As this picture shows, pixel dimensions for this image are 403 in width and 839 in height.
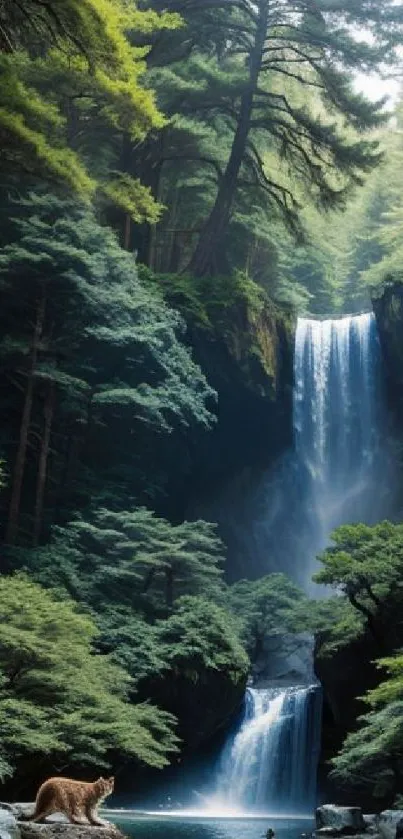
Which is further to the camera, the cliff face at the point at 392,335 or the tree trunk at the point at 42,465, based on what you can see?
the cliff face at the point at 392,335

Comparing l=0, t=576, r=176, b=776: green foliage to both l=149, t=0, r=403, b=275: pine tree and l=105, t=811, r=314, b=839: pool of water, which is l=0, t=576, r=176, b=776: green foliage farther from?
l=149, t=0, r=403, b=275: pine tree

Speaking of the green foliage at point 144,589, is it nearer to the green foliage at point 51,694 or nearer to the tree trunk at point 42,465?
the tree trunk at point 42,465

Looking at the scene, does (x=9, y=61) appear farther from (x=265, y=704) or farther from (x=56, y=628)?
(x=265, y=704)

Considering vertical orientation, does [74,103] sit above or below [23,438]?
above

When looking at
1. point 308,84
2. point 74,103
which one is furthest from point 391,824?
point 308,84

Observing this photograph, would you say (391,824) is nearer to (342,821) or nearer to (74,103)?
(342,821)

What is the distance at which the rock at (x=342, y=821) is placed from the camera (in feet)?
43.1

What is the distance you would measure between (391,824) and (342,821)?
1155 millimetres

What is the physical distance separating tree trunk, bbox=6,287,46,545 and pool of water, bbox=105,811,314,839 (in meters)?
5.72

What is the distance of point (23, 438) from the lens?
18312mm

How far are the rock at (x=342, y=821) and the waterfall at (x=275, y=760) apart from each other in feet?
19.0

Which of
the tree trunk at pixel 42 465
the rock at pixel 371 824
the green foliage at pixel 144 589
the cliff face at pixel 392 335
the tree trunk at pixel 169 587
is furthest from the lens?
the cliff face at pixel 392 335

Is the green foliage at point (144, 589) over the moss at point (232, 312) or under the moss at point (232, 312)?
under

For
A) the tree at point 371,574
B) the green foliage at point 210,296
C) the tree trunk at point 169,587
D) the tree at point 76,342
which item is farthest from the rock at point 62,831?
the green foliage at point 210,296
